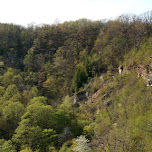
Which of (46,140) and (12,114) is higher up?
(12,114)

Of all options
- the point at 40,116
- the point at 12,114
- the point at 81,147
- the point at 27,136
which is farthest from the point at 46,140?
the point at 12,114

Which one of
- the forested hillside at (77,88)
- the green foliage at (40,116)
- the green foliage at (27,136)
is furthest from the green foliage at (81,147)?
the green foliage at (40,116)

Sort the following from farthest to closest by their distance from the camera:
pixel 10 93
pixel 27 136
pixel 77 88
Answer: pixel 77 88, pixel 10 93, pixel 27 136

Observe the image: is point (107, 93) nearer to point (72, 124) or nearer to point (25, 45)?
point (72, 124)

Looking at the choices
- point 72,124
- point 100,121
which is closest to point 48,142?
point 72,124

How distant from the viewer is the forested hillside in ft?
74.0

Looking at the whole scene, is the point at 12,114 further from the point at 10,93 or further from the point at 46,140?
the point at 10,93

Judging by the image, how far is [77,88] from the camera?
1722 inches

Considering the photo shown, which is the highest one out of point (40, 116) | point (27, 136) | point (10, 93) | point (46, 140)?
point (10, 93)

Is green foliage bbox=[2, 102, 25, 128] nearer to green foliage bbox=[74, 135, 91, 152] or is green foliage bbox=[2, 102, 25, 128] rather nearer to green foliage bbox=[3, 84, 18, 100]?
green foliage bbox=[3, 84, 18, 100]

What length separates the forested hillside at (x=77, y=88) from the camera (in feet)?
74.0

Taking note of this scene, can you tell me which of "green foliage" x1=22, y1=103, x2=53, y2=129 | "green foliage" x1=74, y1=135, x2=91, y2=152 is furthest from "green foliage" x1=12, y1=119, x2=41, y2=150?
"green foliage" x1=74, y1=135, x2=91, y2=152

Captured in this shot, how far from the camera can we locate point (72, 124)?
1161 inches

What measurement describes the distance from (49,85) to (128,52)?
25674mm
